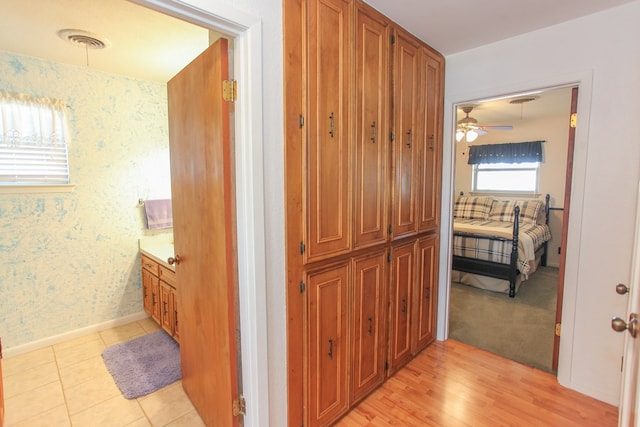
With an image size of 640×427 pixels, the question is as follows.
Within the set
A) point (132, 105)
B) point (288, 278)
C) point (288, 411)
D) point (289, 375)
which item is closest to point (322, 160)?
point (288, 278)

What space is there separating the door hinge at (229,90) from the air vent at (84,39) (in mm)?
1497

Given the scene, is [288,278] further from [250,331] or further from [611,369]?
[611,369]

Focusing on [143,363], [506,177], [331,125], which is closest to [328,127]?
[331,125]

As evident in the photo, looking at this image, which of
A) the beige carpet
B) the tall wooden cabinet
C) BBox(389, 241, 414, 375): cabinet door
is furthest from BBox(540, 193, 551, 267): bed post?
BBox(389, 241, 414, 375): cabinet door

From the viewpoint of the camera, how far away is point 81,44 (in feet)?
7.47

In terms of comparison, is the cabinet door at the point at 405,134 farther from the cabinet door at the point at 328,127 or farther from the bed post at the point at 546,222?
the bed post at the point at 546,222

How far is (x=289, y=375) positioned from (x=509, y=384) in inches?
65.5

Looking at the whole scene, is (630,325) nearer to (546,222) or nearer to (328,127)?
(328,127)

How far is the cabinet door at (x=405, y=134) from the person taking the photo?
2031 mm

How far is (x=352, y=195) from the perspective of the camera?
1.74 metres

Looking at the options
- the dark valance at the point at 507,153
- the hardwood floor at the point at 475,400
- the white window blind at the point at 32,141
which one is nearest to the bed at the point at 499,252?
the dark valance at the point at 507,153

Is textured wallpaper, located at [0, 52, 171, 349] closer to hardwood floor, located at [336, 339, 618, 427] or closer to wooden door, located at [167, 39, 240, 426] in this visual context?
wooden door, located at [167, 39, 240, 426]

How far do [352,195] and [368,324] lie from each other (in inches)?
33.3

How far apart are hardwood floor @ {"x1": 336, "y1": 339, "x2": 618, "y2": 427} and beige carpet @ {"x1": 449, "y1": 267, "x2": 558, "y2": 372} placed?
0.25 m
